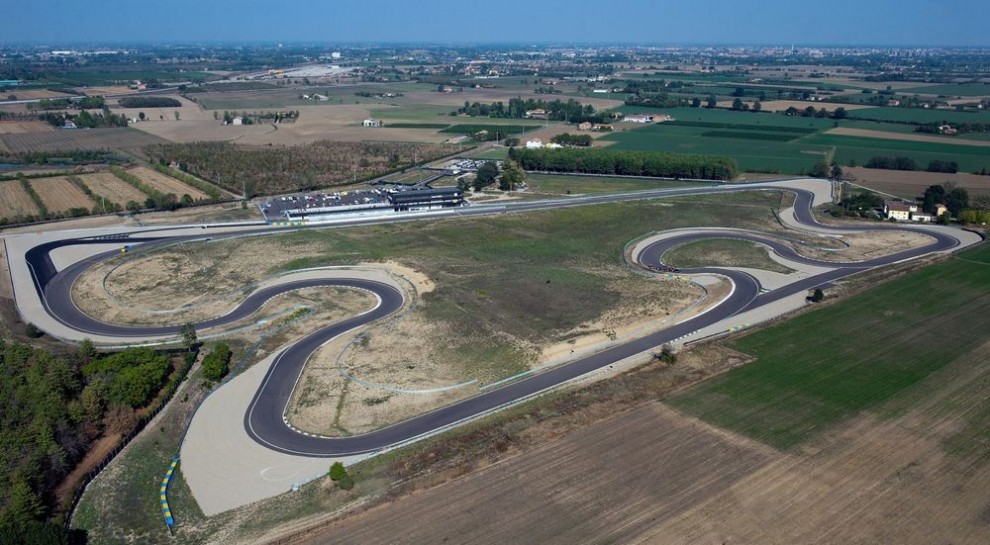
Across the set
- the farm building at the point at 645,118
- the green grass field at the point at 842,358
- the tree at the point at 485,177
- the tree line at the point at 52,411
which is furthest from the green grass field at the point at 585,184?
the tree line at the point at 52,411

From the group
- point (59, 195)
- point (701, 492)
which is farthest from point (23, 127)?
point (701, 492)

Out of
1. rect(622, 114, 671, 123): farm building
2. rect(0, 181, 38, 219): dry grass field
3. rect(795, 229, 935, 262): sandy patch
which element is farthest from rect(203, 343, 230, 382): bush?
rect(622, 114, 671, 123): farm building

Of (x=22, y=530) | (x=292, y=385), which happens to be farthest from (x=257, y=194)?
(x=22, y=530)

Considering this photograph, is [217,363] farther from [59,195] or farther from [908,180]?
[908,180]

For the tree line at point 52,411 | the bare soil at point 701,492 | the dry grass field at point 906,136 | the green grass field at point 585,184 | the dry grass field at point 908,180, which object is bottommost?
the bare soil at point 701,492

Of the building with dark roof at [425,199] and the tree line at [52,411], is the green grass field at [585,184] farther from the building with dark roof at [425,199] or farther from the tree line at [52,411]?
the tree line at [52,411]

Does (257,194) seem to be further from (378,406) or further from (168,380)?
(378,406)

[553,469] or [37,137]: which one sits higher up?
[37,137]
